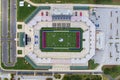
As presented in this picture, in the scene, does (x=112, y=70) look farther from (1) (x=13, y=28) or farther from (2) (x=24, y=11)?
(1) (x=13, y=28)

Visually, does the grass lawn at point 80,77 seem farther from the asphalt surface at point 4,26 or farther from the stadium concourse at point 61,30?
the asphalt surface at point 4,26

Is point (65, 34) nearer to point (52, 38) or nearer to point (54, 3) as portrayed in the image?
point (52, 38)

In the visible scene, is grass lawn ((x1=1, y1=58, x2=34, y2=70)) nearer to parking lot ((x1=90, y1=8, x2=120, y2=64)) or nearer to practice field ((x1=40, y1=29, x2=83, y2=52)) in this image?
practice field ((x1=40, y1=29, x2=83, y2=52))

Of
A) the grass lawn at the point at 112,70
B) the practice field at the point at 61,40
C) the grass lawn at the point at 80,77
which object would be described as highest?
the practice field at the point at 61,40

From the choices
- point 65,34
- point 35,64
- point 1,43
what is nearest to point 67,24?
point 65,34

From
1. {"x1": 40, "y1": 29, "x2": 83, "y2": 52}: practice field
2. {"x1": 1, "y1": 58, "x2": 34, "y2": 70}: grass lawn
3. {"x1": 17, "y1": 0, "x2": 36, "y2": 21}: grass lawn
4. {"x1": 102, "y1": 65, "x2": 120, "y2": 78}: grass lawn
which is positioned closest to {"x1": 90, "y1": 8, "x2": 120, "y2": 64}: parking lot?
{"x1": 102, "y1": 65, "x2": 120, "y2": 78}: grass lawn

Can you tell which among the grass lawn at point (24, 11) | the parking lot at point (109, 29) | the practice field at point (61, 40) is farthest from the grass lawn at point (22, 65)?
the parking lot at point (109, 29)
